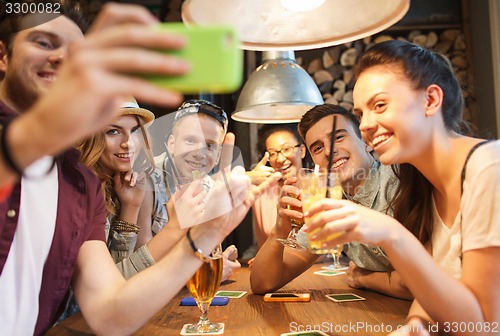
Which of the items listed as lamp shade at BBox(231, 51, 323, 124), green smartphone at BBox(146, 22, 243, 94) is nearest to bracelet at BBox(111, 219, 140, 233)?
lamp shade at BBox(231, 51, 323, 124)

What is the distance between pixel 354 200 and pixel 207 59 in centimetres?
166

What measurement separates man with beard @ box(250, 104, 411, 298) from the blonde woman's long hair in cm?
71

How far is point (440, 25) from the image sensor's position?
445 cm

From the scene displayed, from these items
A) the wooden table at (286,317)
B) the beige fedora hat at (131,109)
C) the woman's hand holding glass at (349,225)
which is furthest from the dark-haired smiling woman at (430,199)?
the beige fedora hat at (131,109)

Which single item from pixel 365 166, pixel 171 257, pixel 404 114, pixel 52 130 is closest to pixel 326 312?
pixel 171 257

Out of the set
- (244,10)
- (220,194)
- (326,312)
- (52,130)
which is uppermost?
(244,10)

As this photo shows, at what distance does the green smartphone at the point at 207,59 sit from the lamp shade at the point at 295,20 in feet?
2.39

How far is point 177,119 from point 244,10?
5.12 ft

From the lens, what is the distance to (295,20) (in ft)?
4.46

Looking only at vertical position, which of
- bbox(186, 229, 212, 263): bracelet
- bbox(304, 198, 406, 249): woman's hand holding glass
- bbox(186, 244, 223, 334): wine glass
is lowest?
bbox(186, 244, 223, 334): wine glass

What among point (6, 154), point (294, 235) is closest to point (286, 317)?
point (294, 235)

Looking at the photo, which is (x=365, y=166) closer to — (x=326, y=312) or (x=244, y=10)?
(x=326, y=312)

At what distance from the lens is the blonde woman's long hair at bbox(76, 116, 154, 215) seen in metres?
2.04

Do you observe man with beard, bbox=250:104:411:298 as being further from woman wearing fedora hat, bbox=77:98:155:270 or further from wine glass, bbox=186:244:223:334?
woman wearing fedora hat, bbox=77:98:155:270
